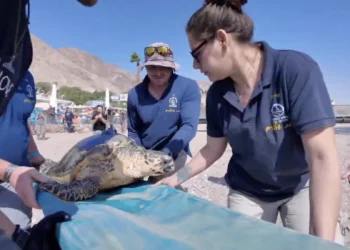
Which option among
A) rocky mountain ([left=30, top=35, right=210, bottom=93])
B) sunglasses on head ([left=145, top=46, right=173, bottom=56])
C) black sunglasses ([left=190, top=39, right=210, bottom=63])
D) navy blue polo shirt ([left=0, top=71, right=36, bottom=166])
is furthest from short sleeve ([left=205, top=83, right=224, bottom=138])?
rocky mountain ([left=30, top=35, right=210, bottom=93])

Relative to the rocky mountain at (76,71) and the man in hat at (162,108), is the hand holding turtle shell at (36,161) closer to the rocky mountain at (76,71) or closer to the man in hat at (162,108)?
the man in hat at (162,108)

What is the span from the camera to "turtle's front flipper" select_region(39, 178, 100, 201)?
1756 millimetres

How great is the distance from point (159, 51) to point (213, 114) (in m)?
0.95

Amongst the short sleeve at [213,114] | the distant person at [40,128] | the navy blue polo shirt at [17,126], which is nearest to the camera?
the short sleeve at [213,114]

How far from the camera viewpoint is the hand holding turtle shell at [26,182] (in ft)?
5.25

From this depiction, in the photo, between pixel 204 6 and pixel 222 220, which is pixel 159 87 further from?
pixel 222 220

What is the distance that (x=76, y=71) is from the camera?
104812 mm

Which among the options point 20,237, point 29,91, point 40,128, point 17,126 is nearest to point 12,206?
point 17,126

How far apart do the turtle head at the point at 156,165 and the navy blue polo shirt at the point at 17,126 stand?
0.72m

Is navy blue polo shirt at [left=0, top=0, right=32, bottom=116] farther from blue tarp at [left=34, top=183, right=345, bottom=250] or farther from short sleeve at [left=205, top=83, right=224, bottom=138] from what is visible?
short sleeve at [left=205, top=83, right=224, bottom=138]

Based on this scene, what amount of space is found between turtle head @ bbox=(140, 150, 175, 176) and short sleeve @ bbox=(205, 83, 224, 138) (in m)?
0.42

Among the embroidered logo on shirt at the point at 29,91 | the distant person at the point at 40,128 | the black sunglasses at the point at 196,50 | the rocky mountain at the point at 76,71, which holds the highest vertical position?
the rocky mountain at the point at 76,71

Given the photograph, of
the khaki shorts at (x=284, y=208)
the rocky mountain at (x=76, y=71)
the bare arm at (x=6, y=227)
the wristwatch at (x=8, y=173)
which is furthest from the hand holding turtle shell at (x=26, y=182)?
the rocky mountain at (x=76, y=71)

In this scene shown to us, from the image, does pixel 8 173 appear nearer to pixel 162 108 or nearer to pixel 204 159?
pixel 204 159
